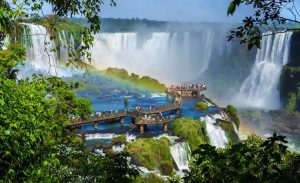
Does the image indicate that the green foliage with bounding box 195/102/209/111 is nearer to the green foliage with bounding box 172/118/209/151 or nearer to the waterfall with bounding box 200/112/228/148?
the waterfall with bounding box 200/112/228/148

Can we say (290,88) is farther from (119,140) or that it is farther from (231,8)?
(231,8)

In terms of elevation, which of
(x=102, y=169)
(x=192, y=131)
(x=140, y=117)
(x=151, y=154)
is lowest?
(x=151, y=154)

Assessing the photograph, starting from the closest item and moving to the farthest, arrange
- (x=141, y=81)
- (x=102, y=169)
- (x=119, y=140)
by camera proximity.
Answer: (x=102, y=169) → (x=119, y=140) → (x=141, y=81)

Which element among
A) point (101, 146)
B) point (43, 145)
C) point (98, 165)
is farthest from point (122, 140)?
point (43, 145)

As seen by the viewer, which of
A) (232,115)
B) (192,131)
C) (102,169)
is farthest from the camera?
(232,115)

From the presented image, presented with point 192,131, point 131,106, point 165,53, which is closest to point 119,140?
point 192,131

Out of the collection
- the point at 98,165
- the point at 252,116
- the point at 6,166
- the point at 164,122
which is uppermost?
the point at 6,166

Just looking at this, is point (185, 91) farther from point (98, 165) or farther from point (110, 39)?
point (98, 165)
